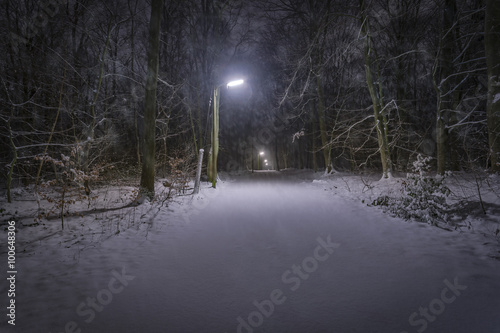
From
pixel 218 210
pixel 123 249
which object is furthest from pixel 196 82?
pixel 123 249

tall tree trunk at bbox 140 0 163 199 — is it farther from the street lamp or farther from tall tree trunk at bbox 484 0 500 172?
tall tree trunk at bbox 484 0 500 172

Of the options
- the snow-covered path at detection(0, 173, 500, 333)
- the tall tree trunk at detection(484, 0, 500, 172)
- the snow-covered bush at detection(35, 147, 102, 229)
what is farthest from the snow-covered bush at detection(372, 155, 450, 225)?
the snow-covered bush at detection(35, 147, 102, 229)

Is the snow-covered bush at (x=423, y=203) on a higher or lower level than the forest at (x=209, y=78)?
lower

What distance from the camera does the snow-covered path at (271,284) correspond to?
7.47 ft

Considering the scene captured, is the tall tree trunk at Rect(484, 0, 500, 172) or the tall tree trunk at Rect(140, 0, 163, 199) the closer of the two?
the tall tree trunk at Rect(484, 0, 500, 172)

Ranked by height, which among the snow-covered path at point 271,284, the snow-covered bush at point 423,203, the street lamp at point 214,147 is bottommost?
the snow-covered path at point 271,284

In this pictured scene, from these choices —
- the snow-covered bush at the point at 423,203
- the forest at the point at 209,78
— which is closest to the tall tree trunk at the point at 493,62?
the forest at the point at 209,78

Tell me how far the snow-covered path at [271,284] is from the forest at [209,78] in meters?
3.34

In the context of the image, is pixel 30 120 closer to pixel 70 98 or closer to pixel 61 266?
pixel 70 98

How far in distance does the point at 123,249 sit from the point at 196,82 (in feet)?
56.1

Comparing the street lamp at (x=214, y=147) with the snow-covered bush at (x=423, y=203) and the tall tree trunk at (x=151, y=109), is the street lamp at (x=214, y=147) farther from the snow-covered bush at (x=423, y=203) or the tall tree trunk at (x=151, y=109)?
the snow-covered bush at (x=423, y=203)

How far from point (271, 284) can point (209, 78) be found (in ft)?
58.3

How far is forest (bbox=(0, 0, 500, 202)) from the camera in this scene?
842 cm

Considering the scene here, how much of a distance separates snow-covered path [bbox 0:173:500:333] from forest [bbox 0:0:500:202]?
3339 millimetres
